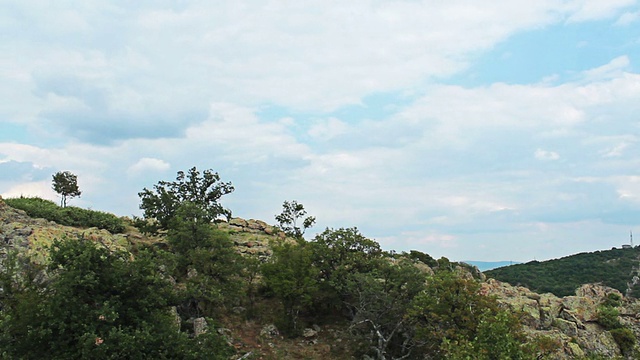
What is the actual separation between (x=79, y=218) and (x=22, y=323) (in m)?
29.2

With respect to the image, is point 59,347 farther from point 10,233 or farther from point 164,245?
point 164,245

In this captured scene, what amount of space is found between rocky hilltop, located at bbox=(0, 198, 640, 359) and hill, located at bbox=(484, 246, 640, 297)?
1506 inches

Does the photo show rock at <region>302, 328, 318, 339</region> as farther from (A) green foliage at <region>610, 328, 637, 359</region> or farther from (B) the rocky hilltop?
(A) green foliage at <region>610, 328, 637, 359</region>

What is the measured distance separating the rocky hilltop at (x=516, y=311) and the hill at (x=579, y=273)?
38.3 meters

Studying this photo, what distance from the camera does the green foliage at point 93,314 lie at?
19328 mm

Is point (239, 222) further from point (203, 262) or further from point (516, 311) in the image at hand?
point (516, 311)

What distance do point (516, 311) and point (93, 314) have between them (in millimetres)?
29163

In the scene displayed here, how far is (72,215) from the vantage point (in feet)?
153

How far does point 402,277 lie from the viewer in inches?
1377

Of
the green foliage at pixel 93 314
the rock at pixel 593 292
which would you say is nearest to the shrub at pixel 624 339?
the rock at pixel 593 292

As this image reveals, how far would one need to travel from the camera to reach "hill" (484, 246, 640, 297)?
8500 cm

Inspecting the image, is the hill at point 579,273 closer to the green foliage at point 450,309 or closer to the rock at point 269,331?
the green foliage at point 450,309

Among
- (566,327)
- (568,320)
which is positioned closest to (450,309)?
(566,327)

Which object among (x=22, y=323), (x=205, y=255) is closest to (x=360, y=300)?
(x=205, y=255)
